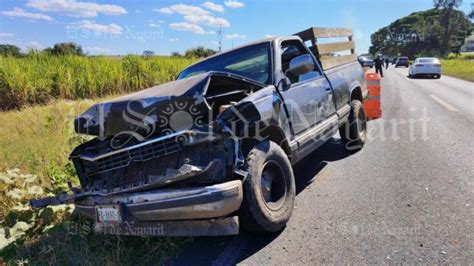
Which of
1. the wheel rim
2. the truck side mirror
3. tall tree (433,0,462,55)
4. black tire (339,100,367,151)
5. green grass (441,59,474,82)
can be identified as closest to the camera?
the wheel rim

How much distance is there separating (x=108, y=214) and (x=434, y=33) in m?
109

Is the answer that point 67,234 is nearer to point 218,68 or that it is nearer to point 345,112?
point 218,68

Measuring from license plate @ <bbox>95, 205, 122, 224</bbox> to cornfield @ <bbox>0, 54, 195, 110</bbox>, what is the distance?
9.77 metres

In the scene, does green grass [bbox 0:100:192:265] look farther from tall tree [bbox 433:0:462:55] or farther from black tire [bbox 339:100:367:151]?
tall tree [bbox 433:0:462:55]

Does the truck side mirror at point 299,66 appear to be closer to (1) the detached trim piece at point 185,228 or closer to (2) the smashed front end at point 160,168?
(2) the smashed front end at point 160,168

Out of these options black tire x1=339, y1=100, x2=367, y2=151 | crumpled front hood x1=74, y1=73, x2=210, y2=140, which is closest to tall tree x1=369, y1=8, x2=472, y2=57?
black tire x1=339, y1=100, x2=367, y2=151

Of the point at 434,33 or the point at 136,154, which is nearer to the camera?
the point at 136,154

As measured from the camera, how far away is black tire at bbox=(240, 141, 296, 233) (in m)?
3.60

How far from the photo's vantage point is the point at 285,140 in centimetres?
439

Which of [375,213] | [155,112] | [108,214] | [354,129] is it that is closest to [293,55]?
[354,129]

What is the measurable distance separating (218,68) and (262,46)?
66 centimetres

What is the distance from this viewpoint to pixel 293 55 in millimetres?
5879

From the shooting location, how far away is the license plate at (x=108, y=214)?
339cm

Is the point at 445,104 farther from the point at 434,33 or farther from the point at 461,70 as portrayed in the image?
the point at 434,33
